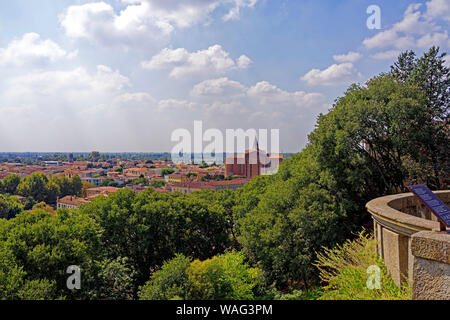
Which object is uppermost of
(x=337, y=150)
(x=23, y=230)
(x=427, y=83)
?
(x=427, y=83)

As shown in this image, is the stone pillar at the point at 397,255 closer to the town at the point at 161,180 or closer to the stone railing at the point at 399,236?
the stone railing at the point at 399,236

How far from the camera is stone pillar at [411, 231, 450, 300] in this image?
11.8 ft

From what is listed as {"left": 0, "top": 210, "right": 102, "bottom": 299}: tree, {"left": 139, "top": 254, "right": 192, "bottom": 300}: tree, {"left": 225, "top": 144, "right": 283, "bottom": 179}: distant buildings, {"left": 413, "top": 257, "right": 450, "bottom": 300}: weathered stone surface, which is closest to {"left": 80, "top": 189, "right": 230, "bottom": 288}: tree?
{"left": 0, "top": 210, "right": 102, "bottom": 299}: tree

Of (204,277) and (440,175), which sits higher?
(440,175)

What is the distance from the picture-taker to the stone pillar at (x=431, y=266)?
3596mm

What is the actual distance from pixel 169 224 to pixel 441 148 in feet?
45.7

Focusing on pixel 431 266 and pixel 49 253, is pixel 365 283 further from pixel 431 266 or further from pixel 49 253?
pixel 49 253

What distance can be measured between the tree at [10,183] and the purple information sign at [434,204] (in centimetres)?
Answer: 8682

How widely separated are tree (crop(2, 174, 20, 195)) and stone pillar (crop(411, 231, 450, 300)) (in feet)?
287

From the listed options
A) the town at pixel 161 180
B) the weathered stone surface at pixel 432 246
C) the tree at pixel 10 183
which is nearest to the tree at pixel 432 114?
the weathered stone surface at pixel 432 246
